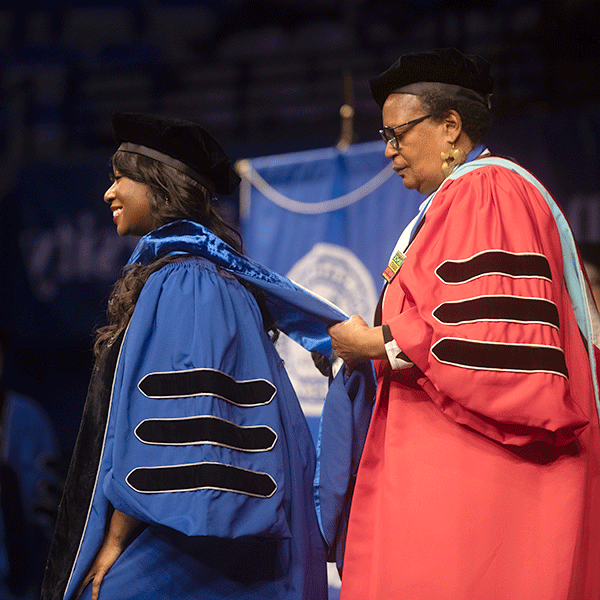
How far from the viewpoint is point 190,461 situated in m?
1.62

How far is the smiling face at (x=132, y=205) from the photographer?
1968 millimetres

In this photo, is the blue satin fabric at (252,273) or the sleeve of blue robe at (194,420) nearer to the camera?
the sleeve of blue robe at (194,420)

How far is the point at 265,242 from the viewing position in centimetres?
374

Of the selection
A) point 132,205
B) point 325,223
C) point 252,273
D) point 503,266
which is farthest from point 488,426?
point 325,223

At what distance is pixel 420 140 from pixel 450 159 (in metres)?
0.09

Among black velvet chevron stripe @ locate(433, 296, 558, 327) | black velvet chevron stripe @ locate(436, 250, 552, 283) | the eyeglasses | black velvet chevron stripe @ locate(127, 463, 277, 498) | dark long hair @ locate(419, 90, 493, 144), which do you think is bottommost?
black velvet chevron stripe @ locate(127, 463, 277, 498)

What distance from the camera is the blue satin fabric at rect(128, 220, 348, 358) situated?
190cm

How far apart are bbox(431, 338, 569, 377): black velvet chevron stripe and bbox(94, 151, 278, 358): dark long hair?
2.16 feet

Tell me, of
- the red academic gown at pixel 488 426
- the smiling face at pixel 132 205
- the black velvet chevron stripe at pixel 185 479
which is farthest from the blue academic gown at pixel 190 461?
the red academic gown at pixel 488 426

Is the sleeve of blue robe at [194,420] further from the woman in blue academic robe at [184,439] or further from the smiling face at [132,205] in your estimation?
the smiling face at [132,205]

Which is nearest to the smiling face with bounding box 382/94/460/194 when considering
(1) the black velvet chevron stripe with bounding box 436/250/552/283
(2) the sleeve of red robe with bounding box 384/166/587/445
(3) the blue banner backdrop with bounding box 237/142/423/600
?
(2) the sleeve of red robe with bounding box 384/166/587/445

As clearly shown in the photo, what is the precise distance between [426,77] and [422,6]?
453 cm

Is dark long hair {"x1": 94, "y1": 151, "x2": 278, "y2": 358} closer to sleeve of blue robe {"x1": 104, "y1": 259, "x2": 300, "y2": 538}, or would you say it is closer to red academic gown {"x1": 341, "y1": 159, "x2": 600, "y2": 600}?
sleeve of blue robe {"x1": 104, "y1": 259, "x2": 300, "y2": 538}

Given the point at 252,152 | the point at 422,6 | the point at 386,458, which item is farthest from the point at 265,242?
the point at 422,6
